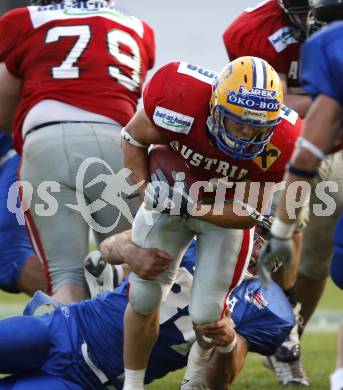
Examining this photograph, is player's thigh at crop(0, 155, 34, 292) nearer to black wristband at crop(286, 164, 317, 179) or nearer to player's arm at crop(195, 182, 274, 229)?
player's arm at crop(195, 182, 274, 229)

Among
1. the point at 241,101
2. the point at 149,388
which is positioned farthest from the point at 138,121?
the point at 149,388

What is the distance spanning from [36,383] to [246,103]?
114 cm

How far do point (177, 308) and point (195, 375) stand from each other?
0.28 meters

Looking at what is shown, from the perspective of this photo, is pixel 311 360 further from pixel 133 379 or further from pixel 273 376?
pixel 133 379

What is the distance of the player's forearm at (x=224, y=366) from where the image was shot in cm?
348

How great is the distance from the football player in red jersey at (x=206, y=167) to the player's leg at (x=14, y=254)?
1.54m

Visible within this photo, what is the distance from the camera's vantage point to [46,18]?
4387 mm

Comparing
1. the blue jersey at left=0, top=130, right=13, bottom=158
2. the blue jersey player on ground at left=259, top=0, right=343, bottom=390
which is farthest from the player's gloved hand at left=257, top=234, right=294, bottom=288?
the blue jersey at left=0, top=130, right=13, bottom=158

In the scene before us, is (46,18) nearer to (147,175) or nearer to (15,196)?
(15,196)

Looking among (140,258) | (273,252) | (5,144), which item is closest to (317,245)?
(140,258)

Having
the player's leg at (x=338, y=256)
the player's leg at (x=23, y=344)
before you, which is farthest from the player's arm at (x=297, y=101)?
the player's leg at (x=23, y=344)

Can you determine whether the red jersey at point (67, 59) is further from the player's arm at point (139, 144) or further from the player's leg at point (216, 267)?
the player's leg at point (216, 267)

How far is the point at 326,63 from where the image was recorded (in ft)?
8.80

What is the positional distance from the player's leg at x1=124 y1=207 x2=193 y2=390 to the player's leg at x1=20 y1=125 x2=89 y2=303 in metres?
0.78
